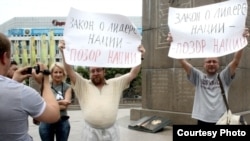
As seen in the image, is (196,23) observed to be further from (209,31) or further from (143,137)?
(143,137)

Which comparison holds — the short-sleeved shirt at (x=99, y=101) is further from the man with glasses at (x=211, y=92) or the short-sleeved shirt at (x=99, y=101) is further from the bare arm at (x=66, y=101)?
the man with glasses at (x=211, y=92)

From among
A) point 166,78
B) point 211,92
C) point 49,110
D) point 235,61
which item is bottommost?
point 166,78

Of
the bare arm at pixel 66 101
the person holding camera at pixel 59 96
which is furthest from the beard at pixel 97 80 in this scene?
the person holding camera at pixel 59 96

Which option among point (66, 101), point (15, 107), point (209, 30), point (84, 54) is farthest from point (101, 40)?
point (15, 107)

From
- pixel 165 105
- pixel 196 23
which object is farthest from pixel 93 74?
pixel 165 105

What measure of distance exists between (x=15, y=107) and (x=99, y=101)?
1645 millimetres

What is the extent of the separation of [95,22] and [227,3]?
1.54 metres

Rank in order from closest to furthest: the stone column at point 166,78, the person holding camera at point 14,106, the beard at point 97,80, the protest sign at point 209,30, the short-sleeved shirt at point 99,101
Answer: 1. the person holding camera at point 14,106
2. the short-sleeved shirt at point 99,101
3. the beard at point 97,80
4. the protest sign at point 209,30
5. the stone column at point 166,78

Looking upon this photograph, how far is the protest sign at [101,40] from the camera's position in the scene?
410 centimetres

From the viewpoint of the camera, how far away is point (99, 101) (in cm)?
366

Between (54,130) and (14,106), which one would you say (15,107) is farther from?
(54,130)

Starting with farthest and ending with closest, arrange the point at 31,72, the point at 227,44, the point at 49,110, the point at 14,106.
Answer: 1. the point at 227,44
2. the point at 31,72
3. the point at 49,110
4. the point at 14,106

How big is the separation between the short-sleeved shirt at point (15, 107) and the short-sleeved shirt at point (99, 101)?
1536 millimetres

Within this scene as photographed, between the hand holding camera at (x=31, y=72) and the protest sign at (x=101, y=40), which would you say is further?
the protest sign at (x=101, y=40)
